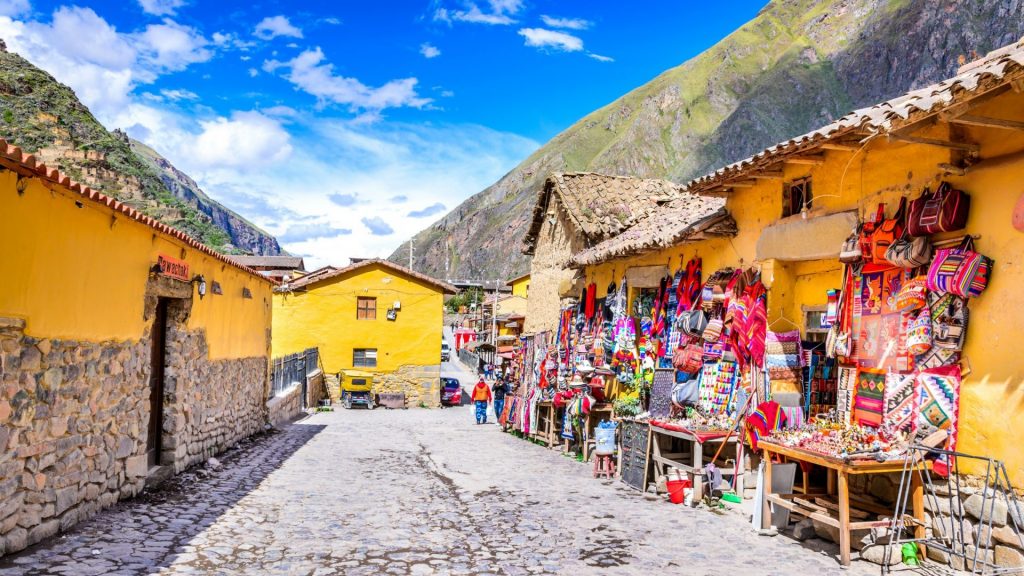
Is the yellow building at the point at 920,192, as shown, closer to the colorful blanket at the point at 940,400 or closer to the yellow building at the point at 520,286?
the colorful blanket at the point at 940,400

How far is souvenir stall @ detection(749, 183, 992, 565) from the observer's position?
597cm

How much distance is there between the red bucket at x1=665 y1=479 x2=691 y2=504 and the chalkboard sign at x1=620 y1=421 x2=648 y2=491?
0.66 m

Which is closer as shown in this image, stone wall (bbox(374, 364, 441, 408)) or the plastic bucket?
the plastic bucket

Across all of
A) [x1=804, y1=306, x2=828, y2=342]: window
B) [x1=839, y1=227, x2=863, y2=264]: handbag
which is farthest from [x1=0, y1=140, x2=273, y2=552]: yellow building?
[x1=804, y1=306, x2=828, y2=342]: window

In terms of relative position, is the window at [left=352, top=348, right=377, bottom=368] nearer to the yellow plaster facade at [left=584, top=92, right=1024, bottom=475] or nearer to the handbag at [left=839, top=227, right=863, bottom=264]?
the yellow plaster facade at [left=584, top=92, right=1024, bottom=475]

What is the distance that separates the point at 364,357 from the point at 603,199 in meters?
15.7

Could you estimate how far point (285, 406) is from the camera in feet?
64.2

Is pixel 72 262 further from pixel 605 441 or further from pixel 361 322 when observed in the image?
pixel 361 322

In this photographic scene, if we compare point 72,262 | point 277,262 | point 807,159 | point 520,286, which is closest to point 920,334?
point 807,159

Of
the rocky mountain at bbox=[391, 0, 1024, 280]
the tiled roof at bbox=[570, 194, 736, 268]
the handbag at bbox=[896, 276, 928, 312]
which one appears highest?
the rocky mountain at bbox=[391, 0, 1024, 280]

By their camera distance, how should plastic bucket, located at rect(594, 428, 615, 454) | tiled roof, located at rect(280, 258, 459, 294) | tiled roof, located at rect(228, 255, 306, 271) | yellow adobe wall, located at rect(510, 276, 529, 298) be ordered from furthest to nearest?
tiled roof, located at rect(228, 255, 306, 271) < yellow adobe wall, located at rect(510, 276, 529, 298) < tiled roof, located at rect(280, 258, 459, 294) < plastic bucket, located at rect(594, 428, 615, 454)

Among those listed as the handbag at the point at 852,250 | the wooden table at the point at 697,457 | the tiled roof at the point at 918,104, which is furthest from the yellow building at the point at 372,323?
the handbag at the point at 852,250

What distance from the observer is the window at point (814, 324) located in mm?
8258

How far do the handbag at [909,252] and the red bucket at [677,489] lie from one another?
150 inches
